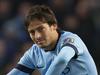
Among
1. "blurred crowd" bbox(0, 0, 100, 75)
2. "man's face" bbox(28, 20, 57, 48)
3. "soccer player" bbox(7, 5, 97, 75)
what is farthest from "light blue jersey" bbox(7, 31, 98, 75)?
"blurred crowd" bbox(0, 0, 100, 75)

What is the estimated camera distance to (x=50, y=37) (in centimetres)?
440

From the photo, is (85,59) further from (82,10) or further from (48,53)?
(82,10)

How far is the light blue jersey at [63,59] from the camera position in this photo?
13.1 feet

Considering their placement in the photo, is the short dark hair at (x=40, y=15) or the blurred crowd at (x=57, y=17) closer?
the short dark hair at (x=40, y=15)

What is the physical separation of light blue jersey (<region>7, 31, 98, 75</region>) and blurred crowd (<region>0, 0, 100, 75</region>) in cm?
238

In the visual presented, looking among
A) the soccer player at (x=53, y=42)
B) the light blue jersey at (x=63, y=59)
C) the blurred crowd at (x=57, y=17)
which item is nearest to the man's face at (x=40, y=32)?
the soccer player at (x=53, y=42)

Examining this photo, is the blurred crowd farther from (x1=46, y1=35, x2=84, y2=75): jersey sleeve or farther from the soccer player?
(x1=46, y1=35, x2=84, y2=75): jersey sleeve

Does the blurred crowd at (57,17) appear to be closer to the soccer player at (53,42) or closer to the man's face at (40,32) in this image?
the soccer player at (53,42)

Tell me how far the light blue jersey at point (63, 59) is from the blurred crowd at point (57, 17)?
2381 millimetres

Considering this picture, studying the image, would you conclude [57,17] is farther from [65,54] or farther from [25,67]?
[65,54]

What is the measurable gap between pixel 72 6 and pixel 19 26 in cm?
100

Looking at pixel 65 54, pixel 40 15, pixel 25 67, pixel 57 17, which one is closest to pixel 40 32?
pixel 40 15

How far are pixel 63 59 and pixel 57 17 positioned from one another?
13.1 ft

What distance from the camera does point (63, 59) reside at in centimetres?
396
